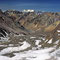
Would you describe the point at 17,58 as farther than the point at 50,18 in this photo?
→ No

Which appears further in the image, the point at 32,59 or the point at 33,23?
the point at 33,23

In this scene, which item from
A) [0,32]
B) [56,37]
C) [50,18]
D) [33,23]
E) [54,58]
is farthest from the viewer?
[33,23]

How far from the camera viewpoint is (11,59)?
2038 cm

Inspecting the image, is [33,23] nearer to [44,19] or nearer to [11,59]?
[44,19]

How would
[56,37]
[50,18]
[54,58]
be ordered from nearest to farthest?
[54,58], [56,37], [50,18]

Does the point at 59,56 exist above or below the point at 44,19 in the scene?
below

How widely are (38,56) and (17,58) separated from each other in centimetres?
215

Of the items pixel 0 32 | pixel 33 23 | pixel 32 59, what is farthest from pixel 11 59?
pixel 33 23

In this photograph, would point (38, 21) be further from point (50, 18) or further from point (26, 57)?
point (26, 57)

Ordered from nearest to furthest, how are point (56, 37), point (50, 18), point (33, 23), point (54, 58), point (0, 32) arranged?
point (54, 58), point (56, 37), point (0, 32), point (50, 18), point (33, 23)

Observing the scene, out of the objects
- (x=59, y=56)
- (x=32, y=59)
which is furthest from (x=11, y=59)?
(x=59, y=56)

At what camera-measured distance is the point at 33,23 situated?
12156 cm

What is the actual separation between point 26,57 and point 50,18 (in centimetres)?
9312

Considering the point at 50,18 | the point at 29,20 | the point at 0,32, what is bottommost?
the point at 0,32
